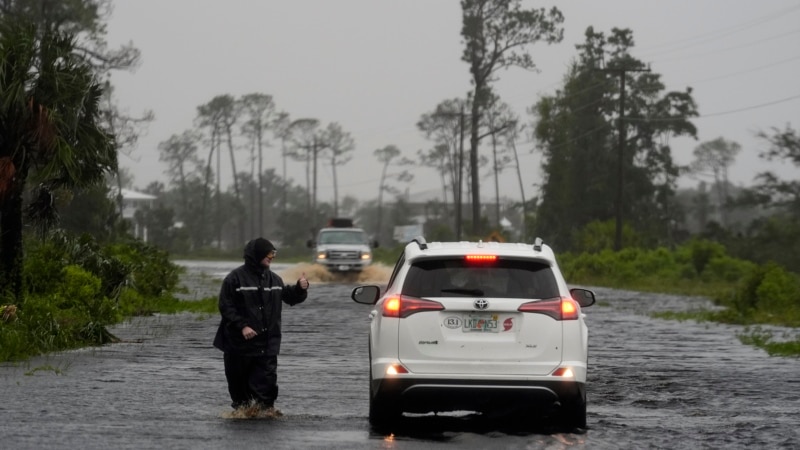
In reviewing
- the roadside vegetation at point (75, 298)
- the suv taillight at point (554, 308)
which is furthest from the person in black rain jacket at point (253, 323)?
the roadside vegetation at point (75, 298)

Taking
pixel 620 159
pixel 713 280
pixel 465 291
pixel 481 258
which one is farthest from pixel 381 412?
pixel 620 159

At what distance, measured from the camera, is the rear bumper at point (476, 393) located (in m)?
11.7

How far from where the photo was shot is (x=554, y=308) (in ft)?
39.1

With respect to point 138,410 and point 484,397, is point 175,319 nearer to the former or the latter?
point 138,410

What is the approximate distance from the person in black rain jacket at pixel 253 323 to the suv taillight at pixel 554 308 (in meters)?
2.08

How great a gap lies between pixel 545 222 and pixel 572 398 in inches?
3435

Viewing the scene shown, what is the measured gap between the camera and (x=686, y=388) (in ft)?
54.6

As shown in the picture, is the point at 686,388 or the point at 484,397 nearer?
the point at 484,397

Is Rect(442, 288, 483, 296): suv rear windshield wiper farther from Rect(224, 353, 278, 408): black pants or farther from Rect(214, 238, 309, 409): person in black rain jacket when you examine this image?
Rect(224, 353, 278, 408): black pants

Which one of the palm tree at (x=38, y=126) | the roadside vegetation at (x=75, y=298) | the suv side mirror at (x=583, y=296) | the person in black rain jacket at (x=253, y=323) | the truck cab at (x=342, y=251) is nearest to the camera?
the person in black rain jacket at (x=253, y=323)

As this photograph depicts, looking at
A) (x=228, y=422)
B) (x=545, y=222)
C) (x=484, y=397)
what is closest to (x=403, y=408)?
(x=484, y=397)

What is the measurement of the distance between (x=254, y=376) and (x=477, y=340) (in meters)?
2.30

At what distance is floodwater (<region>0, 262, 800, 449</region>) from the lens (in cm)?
1176

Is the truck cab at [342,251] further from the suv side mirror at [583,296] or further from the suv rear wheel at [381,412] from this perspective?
the suv rear wheel at [381,412]
